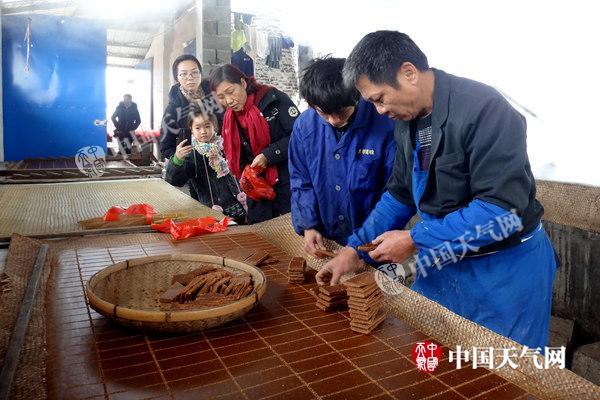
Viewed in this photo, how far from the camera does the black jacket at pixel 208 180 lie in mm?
3763

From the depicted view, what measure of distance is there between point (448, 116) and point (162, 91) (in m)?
13.3

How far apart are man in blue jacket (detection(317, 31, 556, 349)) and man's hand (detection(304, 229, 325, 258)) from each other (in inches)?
12.2

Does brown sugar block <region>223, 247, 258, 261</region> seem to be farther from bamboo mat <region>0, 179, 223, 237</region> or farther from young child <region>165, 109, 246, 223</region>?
young child <region>165, 109, 246, 223</region>

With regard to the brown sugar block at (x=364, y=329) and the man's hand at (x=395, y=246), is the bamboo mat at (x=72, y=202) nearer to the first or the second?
the man's hand at (x=395, y=246)

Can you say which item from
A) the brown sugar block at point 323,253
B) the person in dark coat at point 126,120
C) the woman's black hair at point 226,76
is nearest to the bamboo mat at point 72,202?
the woman's black hair at point 226,76

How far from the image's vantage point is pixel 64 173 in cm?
500

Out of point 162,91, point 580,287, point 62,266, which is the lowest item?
point 580,287

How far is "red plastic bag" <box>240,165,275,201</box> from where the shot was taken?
10.9 feet

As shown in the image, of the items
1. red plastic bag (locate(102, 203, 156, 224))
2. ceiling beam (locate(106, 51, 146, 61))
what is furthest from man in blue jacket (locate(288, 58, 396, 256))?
ceiling beam (locate(106, 51, 146, 61))

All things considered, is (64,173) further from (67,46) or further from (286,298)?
(67,46)

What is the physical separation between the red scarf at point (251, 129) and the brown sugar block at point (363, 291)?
2059mm

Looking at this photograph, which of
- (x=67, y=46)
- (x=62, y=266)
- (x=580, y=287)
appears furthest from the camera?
(x=67, y=46)

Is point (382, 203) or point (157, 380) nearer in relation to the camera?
point (157, 380)

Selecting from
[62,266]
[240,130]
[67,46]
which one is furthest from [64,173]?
[67,46]
